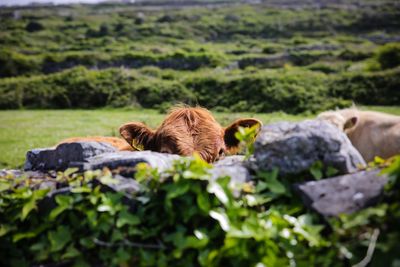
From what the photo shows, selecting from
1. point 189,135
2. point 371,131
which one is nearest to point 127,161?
point 189,135

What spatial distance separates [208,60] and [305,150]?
152 ft

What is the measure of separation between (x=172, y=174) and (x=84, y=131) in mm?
17359

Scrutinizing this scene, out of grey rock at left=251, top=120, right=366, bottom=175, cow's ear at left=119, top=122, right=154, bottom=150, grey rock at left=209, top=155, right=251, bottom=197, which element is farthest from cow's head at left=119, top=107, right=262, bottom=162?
grey rock at left=251, top=120, right=366, bottom=175

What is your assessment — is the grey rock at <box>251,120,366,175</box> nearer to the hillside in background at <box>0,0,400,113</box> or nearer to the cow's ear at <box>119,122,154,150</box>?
the cow's ear at <box>119,122,154,150</box>

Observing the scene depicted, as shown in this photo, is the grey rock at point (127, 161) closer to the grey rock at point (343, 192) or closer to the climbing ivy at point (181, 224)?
the climbing ivy at point (181, 224)

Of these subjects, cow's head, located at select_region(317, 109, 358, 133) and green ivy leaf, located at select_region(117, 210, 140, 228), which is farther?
cow's head, located at select_region(317, 109, 358, 133)

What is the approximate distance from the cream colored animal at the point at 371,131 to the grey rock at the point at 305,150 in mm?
1537

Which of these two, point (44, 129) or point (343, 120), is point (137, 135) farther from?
point (44, 129)

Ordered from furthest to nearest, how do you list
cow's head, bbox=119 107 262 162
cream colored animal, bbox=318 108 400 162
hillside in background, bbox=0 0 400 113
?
hillside in background, bbox=0 0 400 113 < cow's head, bbox=119 107 262 162 < cream colored animal, bbox=318 108 400 162

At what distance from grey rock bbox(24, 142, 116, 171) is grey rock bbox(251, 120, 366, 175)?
5.21 ft

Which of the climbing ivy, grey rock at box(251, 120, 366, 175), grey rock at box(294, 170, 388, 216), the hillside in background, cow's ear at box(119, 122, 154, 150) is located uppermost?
grey rock at box(251, 120, 366, 175)

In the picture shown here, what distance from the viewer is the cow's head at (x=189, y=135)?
Answer: 14.7ft

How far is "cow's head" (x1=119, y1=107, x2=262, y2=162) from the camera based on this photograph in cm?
449

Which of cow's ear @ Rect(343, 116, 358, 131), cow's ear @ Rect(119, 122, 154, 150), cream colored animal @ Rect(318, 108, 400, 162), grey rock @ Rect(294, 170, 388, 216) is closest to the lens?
grey rock @ Rect(294, 170, 388, 216)
